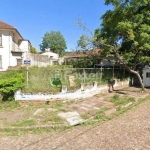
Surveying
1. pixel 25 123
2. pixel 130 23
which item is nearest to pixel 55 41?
pixel 130 23

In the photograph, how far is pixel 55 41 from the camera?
80.1 meters

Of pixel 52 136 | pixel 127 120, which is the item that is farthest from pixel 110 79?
pixel 52 136

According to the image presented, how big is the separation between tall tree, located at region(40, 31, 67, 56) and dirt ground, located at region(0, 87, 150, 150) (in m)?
70.0

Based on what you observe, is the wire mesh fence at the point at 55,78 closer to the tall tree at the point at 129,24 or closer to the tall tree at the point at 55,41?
the tall tree at the point at 129,24

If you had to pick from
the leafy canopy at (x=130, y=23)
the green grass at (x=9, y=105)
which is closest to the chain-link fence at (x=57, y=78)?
the green grass at (x=9, y=105)

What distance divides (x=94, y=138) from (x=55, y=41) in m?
76.1

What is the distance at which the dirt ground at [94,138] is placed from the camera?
19.1ft

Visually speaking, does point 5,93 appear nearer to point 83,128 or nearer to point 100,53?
point 83,128

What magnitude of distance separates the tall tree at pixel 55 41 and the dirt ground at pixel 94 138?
230 feet

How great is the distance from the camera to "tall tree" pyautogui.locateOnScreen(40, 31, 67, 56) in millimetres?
78869

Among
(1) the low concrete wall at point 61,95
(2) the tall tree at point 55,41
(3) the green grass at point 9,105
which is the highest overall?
(2) the tall tree at point 55,41

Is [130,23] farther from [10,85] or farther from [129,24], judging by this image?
[10,85]

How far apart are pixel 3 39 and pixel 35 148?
1520cm

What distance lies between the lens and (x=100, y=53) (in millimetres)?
14508
